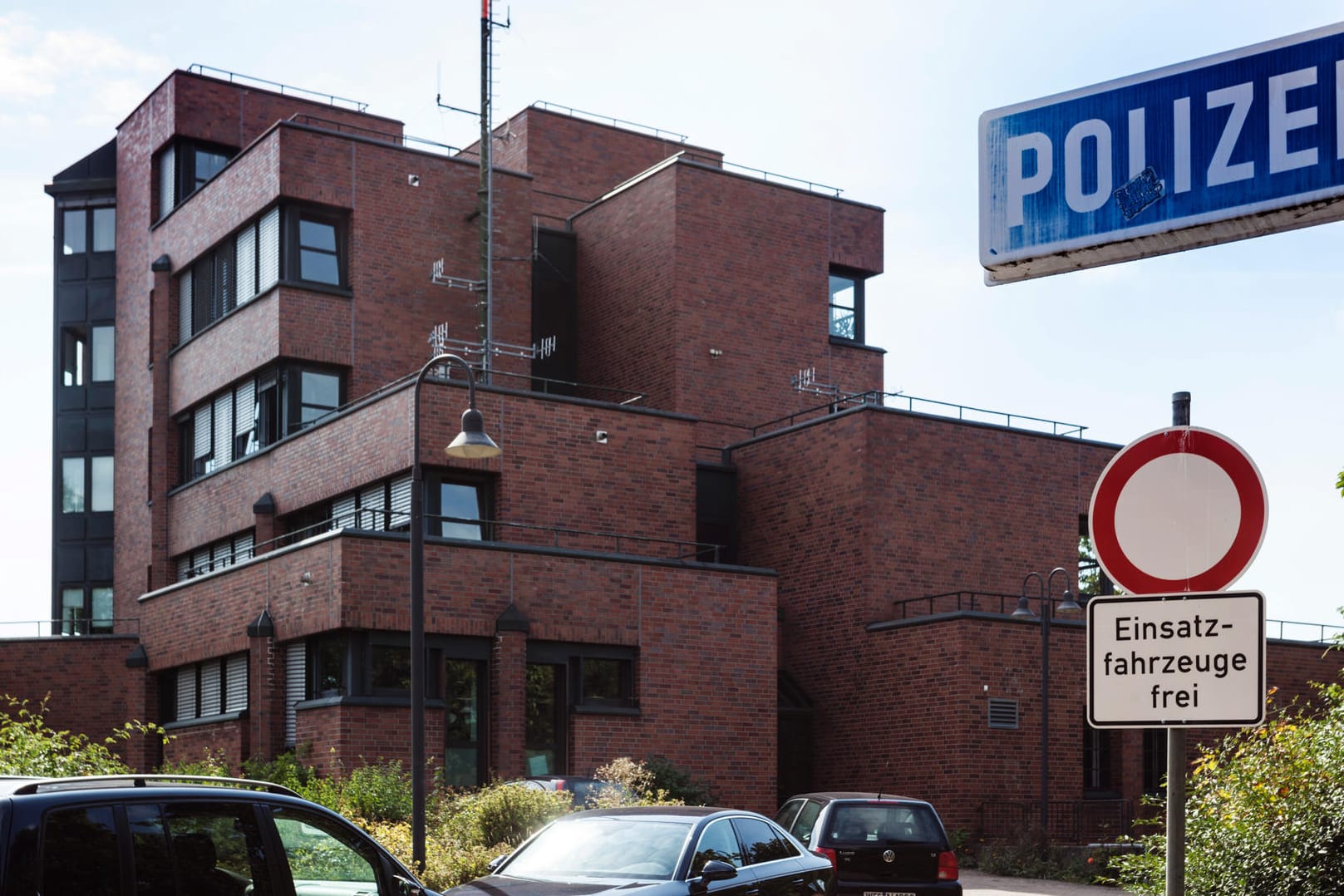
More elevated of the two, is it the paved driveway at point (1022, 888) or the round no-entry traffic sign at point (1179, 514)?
the round no-entry traffic sign at point (1179, 514)

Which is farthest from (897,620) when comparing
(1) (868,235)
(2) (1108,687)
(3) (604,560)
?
(2) (1108,687)

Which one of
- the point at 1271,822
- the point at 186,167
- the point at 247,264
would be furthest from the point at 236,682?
the point at 1271,822

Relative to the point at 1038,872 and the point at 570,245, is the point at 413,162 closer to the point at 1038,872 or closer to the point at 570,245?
the point at 570,245

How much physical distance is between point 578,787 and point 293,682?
29.4 feet

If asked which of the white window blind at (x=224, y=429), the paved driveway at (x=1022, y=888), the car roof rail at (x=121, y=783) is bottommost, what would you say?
the paved driveway at (x=1022, y=888)

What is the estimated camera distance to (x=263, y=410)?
36844 mm

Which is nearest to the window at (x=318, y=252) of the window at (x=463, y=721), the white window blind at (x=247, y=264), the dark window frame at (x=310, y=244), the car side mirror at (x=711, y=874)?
the dark window frame at (x=310, y=244)

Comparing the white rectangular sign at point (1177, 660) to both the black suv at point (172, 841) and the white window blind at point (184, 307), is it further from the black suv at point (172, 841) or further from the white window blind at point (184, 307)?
the white window blind at point (184, 307)

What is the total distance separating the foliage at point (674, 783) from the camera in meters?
27.1

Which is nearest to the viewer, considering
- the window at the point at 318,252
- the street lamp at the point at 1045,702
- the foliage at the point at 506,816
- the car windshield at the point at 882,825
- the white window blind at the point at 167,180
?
the car windshield at the point at 882,825

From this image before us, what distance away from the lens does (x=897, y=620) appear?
33219mm

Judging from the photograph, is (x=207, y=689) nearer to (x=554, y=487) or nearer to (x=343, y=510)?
(x=343, y=510)

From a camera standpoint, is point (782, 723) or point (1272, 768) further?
point (782, 723)

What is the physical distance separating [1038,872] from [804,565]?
9656 millimetres
